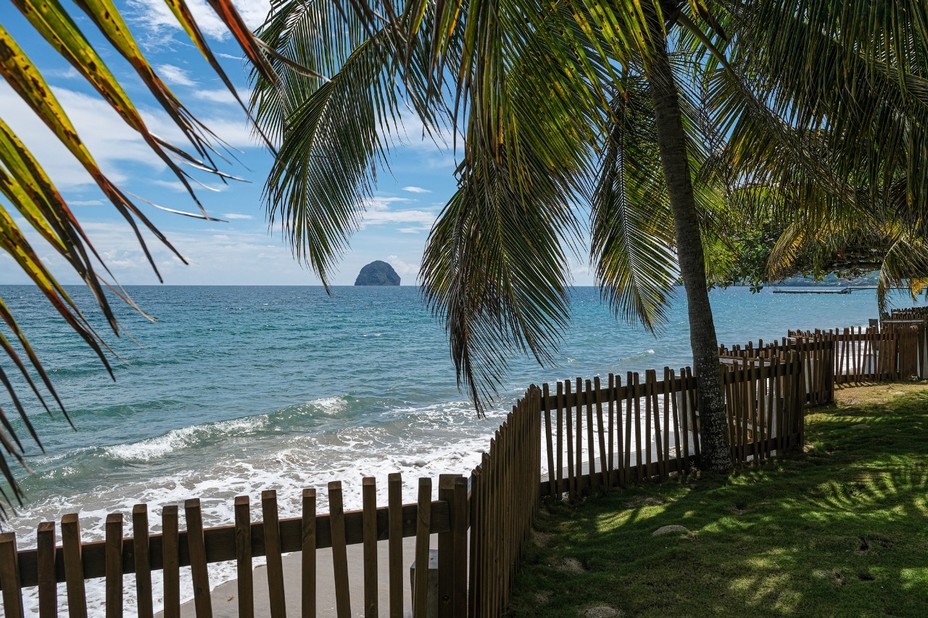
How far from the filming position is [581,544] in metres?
5.56

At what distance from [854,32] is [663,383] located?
4537mm

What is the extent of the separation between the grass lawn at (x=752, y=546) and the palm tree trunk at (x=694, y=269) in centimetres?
55

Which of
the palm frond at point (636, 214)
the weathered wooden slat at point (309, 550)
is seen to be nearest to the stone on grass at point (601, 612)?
the weathered wooden slat at point (309, 550)

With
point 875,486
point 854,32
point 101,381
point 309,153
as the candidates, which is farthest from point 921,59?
point 101,381

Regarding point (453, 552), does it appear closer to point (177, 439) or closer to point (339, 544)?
point (339, 544)

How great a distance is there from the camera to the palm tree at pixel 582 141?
12.4 ft

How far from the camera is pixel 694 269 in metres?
7.11

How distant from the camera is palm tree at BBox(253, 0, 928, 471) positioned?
3.78 meters

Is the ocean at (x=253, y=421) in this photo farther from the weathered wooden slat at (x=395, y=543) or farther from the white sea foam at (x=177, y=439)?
the weathered wooden slat at (x=395, y=543)

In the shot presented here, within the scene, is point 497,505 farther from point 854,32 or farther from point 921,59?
point 921,59

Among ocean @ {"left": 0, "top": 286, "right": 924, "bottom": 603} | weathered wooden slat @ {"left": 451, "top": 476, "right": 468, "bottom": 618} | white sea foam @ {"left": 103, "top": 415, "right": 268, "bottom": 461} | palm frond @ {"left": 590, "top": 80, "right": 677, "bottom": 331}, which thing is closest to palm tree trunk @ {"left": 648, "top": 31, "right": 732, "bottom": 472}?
palm frond @ {"left": 590, "top": 80, "right": 677, "bottom": 331}

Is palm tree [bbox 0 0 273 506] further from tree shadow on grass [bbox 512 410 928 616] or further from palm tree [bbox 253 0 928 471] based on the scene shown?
tree shadow on grass [bbox 512 410 928 616]

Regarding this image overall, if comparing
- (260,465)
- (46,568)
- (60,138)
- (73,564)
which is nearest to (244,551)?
(73,564)

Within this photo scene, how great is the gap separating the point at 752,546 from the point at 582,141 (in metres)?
3.51
